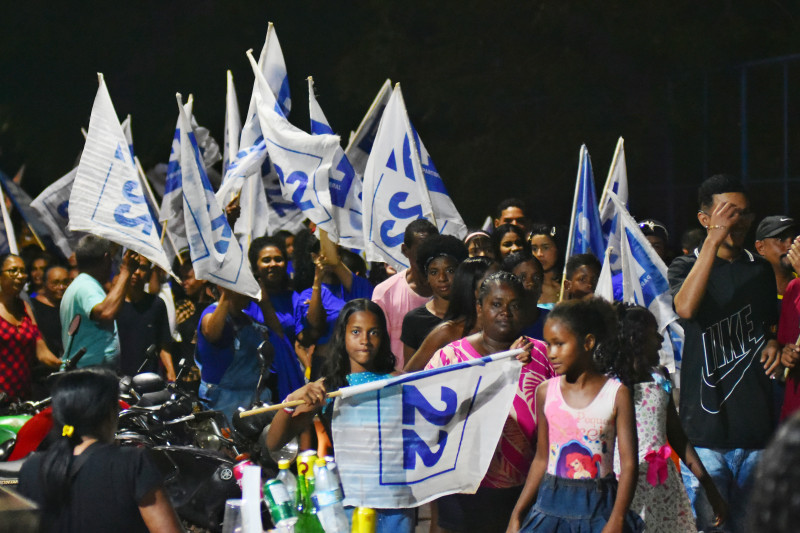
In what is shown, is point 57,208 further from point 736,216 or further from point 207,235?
point 736,216

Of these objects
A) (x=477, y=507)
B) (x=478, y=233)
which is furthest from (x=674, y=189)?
(x=477, y=507)

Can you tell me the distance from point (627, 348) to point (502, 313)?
0.59m

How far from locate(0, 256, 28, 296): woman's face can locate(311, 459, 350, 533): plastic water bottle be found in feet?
13.8

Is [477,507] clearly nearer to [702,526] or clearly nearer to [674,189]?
[702,526]

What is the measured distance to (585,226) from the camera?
29.8 feet

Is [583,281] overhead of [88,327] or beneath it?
overhead

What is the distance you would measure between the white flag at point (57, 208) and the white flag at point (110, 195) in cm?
229

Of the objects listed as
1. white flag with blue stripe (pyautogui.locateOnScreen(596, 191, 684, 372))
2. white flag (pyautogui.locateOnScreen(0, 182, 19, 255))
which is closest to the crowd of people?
white flag with blue stripe (pyautogui.locateOnScreen(596, 191, 684, 372))

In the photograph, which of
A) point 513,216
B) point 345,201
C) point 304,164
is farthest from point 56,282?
point 513,216

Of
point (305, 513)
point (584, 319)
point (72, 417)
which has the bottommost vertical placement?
point (305, 513)

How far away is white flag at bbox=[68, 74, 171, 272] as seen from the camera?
8391mm

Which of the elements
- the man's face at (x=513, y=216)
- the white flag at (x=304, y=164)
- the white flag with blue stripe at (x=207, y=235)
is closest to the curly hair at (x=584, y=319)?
the white flag with blue stripe at (x=207, y=235)

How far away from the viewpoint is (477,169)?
63.5 ft

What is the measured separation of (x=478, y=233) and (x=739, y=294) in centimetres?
323
